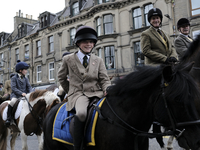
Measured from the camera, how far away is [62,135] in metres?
2.93

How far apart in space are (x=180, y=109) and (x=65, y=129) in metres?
1.71

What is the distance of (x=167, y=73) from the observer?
2072 millimetres

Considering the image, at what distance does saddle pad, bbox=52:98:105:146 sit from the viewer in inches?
99.7

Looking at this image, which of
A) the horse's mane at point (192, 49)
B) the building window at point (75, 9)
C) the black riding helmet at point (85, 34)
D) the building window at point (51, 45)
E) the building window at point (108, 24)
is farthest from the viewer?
the building window at point (51, 45)

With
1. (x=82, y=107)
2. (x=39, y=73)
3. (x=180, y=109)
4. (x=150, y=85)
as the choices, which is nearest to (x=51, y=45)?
(x=39, y=73)

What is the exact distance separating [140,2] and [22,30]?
20757mm

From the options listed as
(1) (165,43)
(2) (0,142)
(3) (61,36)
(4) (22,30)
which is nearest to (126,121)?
(1) (165,43)

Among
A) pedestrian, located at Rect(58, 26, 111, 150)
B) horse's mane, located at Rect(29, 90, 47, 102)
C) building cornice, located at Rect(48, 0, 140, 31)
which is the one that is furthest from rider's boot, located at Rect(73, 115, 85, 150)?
building cornice, located at Rect(48, 0, 140, 31)

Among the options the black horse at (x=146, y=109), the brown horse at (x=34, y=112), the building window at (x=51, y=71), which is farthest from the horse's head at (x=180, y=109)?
the building window at (x=51, y=71)

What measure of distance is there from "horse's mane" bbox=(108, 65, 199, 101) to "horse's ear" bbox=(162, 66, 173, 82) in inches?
1.7

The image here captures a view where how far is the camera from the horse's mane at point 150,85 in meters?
1.91

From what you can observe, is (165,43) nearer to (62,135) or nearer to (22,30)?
(62,135)

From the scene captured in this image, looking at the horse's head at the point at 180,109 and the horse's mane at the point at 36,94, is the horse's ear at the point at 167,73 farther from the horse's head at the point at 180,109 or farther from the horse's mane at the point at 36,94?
the horse's mane at the point at 36,94

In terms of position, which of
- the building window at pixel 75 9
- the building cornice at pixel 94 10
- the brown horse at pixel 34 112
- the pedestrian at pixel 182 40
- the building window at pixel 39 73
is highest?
the building window at pixel 75 9
